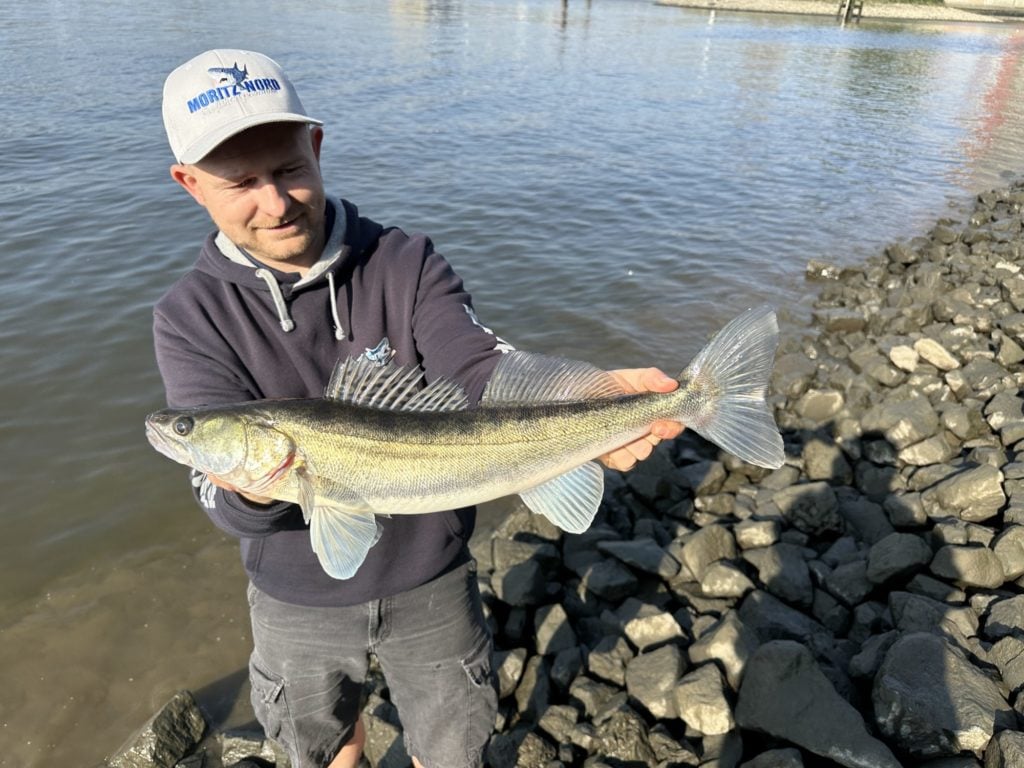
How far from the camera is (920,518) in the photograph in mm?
5762

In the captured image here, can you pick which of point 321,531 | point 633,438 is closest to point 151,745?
point 321,531

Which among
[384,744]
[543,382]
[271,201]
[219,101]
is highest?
[219,101]

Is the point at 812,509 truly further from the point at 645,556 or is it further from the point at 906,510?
the point at 645,556

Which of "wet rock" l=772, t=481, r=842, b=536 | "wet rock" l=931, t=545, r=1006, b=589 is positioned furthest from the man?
"wet rock" l=772, t=481, r=842, b=536

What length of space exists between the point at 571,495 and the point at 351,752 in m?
2.23

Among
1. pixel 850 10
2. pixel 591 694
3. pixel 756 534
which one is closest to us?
pixel 591 694

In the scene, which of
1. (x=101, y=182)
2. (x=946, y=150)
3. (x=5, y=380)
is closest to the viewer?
A: (x=5, y=380)

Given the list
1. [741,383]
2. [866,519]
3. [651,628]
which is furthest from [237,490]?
[866,519]

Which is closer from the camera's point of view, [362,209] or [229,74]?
[229,74]

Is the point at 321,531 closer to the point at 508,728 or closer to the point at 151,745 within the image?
the point at 508,728

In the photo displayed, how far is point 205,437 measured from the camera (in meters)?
2.85

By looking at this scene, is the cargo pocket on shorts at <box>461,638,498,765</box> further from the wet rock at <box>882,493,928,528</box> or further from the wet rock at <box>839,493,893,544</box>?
the wet rock at <box>882,493,928,528</box>

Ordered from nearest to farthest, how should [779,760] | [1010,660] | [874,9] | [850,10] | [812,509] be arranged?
[779,760] → [1010,660] → [812,509] → [850,10] → [874,9]

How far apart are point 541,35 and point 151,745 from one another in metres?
52.1
